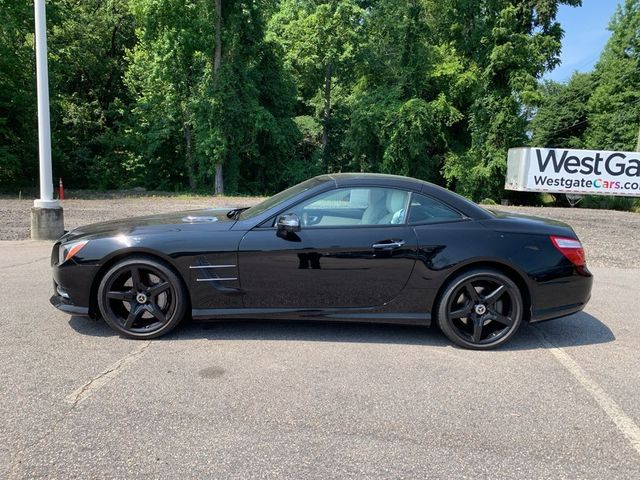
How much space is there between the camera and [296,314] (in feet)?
14.7

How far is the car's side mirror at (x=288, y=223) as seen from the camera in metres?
4.29

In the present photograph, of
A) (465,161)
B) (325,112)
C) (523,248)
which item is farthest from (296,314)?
(325,112)

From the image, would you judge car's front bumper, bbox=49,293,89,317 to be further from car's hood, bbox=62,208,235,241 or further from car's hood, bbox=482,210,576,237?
car's hood, bbox=482,210,576,237

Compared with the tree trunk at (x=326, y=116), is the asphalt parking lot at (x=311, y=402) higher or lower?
lower

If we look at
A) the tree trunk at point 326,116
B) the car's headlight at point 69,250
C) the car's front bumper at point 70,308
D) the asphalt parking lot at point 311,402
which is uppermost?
the tree trunk at point 326,116

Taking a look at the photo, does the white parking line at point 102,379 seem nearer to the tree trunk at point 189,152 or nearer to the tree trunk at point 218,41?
the tree trunk at point 218,41

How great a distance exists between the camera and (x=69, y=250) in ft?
14.8

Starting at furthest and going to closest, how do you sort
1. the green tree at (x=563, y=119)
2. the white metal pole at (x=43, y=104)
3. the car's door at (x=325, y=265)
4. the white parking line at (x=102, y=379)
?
1. the green tree at (x=563, y=119)
2. the white metal pole at (x=43, y=104)
3. the car's door at (x=325, y=265)
4. the white parking line at (x=102, y=379)

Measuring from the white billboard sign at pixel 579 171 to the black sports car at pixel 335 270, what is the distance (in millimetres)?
19234

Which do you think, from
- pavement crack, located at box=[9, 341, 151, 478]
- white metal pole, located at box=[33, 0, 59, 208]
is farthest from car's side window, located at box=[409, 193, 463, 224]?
white metal pole, located at box=[33, 0, 59, 208]

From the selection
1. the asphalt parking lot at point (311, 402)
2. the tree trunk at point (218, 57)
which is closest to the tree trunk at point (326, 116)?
the tree trunk at point (218, 57)

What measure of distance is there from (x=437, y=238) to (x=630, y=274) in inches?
197

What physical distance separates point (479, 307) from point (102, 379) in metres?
3.09

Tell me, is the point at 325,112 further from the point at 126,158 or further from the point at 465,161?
the point at 126,158
